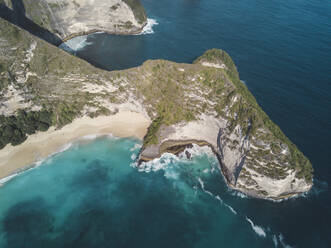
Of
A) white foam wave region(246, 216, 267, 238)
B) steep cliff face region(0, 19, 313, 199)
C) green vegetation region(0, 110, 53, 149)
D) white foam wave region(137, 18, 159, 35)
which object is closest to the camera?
white foam wave region(246, 216, 267, 238)

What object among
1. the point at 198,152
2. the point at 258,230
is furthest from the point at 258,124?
the point at 258,230

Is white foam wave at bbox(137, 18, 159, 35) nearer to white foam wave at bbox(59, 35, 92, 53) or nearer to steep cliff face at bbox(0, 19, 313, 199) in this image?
white foam wave at bbox(59, 35, 92, 53)

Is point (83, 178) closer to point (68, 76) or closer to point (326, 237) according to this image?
point (68, 76)

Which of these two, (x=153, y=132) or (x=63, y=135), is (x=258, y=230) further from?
(x=63, y=135)

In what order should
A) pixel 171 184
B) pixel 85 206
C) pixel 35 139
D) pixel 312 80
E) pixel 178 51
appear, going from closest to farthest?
1. pixel 85 206
2. pixel 171 184
3. pixel 35 139
4. pixel 312 80
5. pixel 178 51

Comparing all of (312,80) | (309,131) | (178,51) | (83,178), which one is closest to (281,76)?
(312,80)

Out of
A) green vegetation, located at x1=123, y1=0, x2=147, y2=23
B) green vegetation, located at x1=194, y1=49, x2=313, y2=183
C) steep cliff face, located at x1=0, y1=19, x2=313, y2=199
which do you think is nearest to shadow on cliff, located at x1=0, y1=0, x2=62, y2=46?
steep cliff face, located at x1=0, y1=19, x2=313, y2=199
